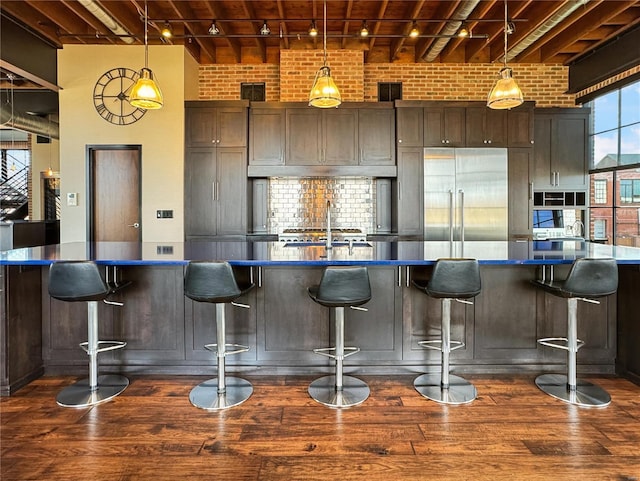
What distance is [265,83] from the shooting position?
6512mm

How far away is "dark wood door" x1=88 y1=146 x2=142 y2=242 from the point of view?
5.77 m

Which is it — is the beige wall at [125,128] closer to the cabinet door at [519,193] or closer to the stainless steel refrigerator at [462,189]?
the stainless steel refrigerator at [462,189]

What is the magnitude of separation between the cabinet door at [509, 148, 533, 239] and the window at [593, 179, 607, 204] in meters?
1.11

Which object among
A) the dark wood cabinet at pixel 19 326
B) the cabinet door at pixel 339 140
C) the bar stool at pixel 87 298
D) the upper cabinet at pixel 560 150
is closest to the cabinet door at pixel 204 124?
the cabinet door at pixel 339 140

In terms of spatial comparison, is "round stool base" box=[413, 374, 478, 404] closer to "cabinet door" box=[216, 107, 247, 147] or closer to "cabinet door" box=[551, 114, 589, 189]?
"cabinet door" box=[216, 107, 247, 147]

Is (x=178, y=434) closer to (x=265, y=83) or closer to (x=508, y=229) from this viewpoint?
(x=508, y=229)

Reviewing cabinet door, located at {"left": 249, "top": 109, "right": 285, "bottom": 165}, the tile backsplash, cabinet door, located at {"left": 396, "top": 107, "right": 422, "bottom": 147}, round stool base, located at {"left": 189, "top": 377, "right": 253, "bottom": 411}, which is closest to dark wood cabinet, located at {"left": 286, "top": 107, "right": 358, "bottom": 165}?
cabinet door, located at {"left": 249, "top": 109, "right": 285, "bottom": 165}

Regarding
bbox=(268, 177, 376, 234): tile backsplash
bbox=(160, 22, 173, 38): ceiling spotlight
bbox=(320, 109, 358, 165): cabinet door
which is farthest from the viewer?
bbox=(268, 177, 376, 234): tile backsplash

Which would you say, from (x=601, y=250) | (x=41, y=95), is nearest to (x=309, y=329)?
(x=601, y=250)

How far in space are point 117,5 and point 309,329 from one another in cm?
439

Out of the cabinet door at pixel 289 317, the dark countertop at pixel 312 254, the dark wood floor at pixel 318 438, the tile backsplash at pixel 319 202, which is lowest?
the dark wood floor at pixel 318 438

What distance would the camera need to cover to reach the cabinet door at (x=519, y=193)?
226 inches

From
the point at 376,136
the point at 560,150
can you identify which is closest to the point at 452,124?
the point at 376,136

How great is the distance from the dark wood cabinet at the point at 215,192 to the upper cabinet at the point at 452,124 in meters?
2.27
